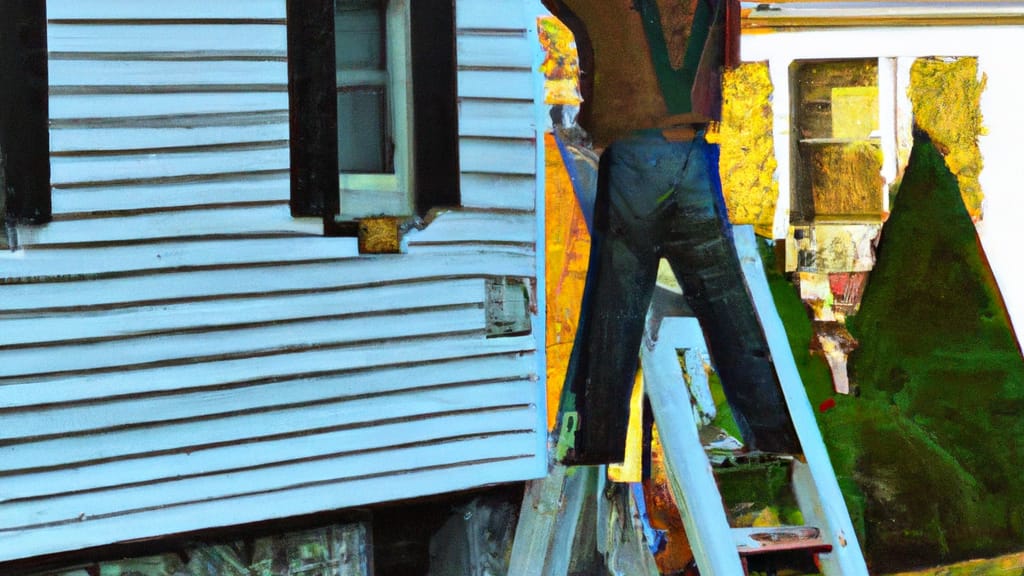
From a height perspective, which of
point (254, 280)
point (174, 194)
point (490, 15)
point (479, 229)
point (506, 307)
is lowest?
point (506, 307)

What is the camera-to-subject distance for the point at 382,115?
8.98 feet

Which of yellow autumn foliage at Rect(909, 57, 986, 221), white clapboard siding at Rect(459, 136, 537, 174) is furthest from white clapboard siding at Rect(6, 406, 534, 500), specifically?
yellow autumn foliage at Rect(909, 57, 986, 221)

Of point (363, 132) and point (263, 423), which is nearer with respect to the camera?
point (263, 423)

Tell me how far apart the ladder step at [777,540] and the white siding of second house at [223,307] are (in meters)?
0.85

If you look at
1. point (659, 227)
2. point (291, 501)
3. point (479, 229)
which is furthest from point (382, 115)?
point (291, 501)

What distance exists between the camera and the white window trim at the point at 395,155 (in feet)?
8.80

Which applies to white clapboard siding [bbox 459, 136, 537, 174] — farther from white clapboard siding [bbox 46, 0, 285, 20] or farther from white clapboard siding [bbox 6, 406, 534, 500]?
white clapboard siding [bbox 6, 406, 534, 500]

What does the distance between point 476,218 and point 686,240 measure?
0.75 metres

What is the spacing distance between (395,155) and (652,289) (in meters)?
0.97

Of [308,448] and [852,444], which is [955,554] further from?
[308,448]

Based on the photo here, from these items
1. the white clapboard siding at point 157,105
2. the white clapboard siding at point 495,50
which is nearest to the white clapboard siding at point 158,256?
the white clapboard siding at point 157,105

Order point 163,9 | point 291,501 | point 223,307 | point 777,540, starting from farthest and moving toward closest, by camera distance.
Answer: point 777,540, point 291,501, point 223,307, point 163,9

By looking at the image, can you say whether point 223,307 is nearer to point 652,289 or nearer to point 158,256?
point 158,256

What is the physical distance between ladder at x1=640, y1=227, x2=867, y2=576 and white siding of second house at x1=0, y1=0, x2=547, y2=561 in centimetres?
51
